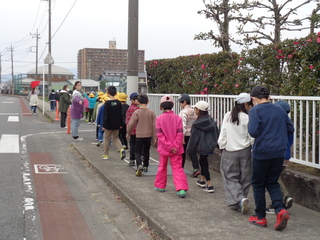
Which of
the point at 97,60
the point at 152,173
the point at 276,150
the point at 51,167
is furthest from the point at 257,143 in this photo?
the point at 97,60

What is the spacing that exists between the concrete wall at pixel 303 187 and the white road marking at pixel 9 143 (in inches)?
→ 320

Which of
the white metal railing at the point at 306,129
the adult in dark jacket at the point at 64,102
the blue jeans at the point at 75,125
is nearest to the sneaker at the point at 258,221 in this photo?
Result: the white metal railing at the point at 306,129

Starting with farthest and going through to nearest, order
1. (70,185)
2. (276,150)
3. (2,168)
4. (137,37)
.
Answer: (137,37), (2,168), (70,185), (276,150)

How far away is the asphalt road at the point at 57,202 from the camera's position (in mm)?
5590

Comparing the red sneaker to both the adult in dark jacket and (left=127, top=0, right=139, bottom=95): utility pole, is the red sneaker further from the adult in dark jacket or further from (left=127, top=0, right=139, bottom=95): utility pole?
the adult in dark jacket

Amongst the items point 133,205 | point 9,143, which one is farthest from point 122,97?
point 9,143

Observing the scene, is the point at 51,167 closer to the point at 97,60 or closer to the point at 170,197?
the point at 170,197

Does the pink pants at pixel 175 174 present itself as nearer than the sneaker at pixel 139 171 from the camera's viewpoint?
Yes

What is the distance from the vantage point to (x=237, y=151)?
19.8 feet

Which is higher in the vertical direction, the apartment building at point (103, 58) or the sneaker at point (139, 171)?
the apartment building at point (103, 58)

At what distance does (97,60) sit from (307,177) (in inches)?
7055

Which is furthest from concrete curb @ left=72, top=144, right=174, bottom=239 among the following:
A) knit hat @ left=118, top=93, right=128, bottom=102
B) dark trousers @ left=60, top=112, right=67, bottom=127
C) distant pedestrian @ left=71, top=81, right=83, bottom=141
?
dark trousers @ left=60, top=112, right=67, bottom=127

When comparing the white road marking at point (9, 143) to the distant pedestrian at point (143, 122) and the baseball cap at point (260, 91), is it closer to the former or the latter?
the distant pedestrian at point (143, 122)

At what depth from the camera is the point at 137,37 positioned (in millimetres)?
12180
